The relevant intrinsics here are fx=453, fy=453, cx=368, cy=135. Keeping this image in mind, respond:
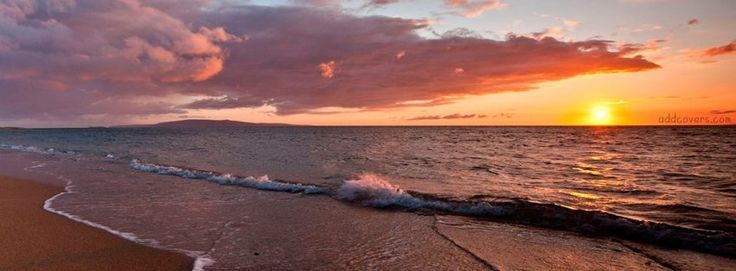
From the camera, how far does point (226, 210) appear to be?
13.3 m

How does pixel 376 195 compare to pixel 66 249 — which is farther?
pixel 376 195

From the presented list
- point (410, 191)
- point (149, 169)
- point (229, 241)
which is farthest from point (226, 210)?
point (149, 169)

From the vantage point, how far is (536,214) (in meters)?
12.5

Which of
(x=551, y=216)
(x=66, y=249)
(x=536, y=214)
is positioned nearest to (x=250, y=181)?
(x=66, y=249)

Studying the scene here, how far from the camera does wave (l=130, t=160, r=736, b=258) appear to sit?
9922 mm

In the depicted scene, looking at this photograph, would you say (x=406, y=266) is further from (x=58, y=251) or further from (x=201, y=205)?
(x=201, y=205)

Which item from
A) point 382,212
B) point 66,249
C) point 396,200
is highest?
point 66,249

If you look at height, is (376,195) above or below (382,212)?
above

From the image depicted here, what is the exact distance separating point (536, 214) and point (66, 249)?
11099 mm

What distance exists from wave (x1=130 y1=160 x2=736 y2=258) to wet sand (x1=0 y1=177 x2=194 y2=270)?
7400 millimetres

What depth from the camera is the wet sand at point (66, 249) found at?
25.3 ft

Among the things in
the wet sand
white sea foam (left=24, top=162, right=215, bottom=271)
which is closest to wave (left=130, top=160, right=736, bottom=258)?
white sea foam (left=24, top=162, right=215, bottom=271)

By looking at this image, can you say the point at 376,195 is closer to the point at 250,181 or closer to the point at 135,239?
the point at 250,181

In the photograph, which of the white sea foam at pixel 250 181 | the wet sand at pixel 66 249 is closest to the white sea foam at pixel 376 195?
the white sea foam at pixel 250 181
